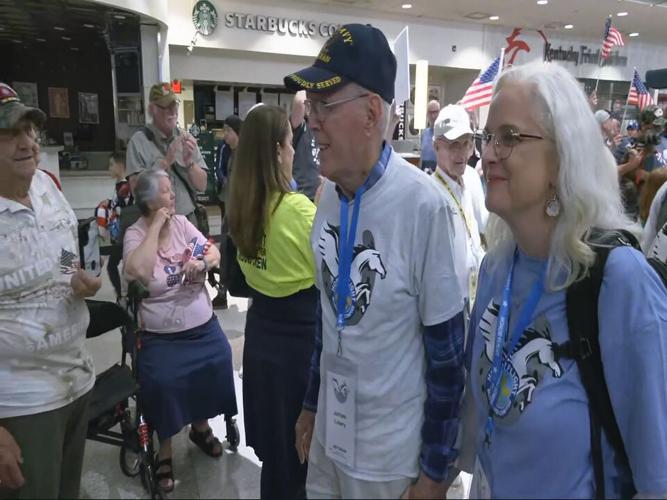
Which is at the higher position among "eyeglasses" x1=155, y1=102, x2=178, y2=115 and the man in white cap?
"eyeglasses" x1=155, y1=102, x2=178, y2=115

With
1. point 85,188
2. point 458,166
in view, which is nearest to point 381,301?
point 458,166

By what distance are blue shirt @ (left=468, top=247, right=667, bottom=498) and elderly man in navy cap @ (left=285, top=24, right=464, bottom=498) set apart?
0.19 metres

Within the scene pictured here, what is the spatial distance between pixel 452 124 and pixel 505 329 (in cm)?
188

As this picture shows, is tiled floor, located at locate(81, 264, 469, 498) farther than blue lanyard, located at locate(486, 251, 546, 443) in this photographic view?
Yes

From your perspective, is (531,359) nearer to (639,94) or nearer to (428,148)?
(428,148)

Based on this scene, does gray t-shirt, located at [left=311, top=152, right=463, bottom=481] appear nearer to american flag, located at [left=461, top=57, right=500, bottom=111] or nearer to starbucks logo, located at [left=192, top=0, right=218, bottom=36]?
american flag, located at [left=461, top=57, right=500, bottom=111]

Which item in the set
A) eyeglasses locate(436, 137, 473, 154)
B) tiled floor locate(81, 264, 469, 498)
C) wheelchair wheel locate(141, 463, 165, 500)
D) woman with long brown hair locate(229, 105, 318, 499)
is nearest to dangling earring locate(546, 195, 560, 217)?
woman with long brown hair locate(229, 105, 318, 499)

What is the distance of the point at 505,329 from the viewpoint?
3.07 feet

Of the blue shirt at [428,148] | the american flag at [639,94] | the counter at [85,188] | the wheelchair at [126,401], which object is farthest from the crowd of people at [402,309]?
the counter at [85,188]

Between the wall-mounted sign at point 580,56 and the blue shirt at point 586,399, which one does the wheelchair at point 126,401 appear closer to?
the blue shirt at point 586,399

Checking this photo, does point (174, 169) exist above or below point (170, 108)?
below

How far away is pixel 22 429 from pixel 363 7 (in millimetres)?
10721

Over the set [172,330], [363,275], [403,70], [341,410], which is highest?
[403,70]

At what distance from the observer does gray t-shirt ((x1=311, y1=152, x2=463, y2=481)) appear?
1.07 metres
